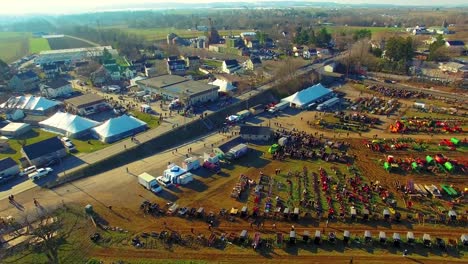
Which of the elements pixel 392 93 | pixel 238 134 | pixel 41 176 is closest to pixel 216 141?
pixel 238 134

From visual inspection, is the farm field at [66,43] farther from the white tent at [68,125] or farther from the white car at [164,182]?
the white car at [164,182]

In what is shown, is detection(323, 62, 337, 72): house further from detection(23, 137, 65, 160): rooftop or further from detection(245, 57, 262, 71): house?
detection(23, 137, 65, 160): rooftop

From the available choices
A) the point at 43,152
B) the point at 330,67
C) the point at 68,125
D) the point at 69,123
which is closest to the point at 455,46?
the point at 330,67

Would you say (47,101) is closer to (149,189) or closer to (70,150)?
(70,150)

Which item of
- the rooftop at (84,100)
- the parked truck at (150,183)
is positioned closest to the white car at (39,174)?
the parked truck at (150,183)

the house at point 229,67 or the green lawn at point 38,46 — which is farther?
the green lawn at point 38,46

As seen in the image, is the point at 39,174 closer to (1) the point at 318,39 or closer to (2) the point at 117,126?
(2) the point at 117,126
